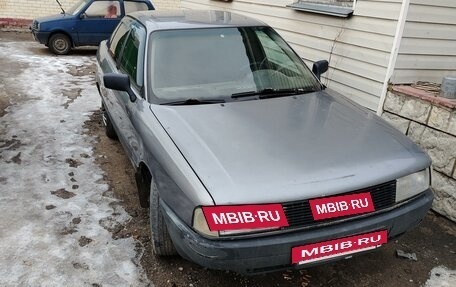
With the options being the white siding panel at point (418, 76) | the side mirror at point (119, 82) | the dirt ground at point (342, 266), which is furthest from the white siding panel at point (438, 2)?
the side mirror at point (119, 82)

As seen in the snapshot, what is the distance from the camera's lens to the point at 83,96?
6.69 m

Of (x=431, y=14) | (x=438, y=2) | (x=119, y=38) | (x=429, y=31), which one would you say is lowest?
(x=119, y=38)

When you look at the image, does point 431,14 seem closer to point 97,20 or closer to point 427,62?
point 427,62

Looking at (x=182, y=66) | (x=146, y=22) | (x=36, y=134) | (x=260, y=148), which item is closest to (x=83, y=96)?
(x=36, y=134)

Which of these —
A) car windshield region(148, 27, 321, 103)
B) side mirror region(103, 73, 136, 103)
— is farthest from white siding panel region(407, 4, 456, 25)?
side mirror region(103, 73, 136, 103)

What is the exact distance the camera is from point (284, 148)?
2488 millimetres

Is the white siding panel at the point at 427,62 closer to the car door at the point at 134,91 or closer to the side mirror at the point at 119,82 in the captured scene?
the car door at the point at 134,91

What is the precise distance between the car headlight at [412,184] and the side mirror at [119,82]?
196cm

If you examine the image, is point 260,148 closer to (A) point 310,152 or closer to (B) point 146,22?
(A) point 310,152

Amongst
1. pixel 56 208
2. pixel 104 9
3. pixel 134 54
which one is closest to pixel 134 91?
pixel 134 54

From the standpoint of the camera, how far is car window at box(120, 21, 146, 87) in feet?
10.8

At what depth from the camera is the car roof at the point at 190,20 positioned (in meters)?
3.57

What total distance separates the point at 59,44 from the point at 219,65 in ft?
25.5

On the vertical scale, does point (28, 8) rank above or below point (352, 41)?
below
